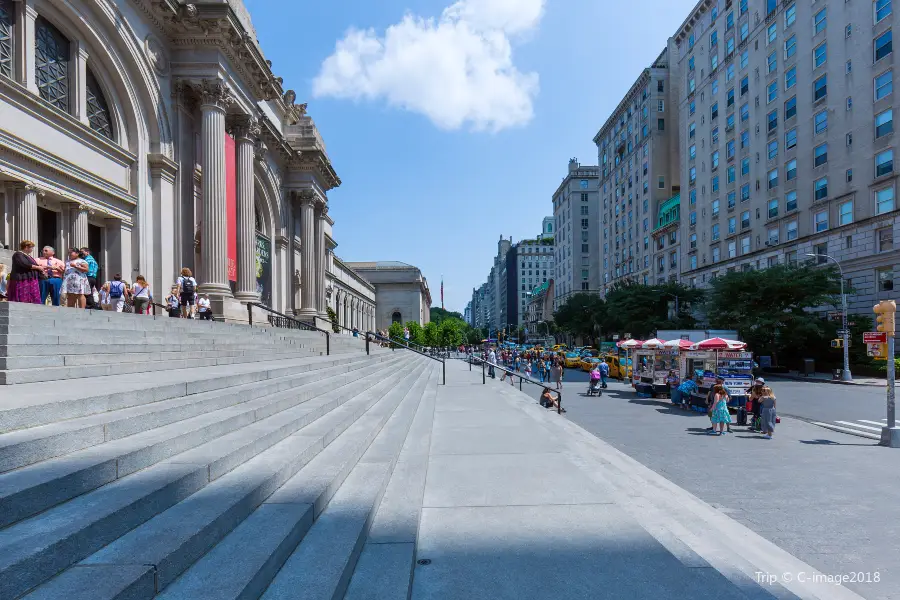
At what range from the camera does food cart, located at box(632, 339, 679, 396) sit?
2045 centimetres

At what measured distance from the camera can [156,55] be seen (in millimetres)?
18625

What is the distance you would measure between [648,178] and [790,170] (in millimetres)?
26034

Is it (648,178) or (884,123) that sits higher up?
(648,178)

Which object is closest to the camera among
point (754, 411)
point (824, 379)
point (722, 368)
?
point (754, 411)

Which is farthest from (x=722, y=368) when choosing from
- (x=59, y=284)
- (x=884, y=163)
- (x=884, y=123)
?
(x=884, y=123)

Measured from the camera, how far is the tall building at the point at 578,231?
92.1m

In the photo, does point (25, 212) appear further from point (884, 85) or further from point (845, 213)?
point (884, 85)

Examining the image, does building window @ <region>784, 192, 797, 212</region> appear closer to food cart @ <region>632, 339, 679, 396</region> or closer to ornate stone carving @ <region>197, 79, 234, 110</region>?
food cart @ <region>632, 339, 679, 396</region>

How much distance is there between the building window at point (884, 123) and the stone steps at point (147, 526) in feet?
143

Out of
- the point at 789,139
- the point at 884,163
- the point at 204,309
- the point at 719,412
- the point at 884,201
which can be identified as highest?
the point at 789,139

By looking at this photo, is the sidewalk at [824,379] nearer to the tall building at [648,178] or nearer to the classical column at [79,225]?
the tall building at [648,178]

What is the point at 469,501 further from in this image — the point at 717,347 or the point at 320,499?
the point at 717,347

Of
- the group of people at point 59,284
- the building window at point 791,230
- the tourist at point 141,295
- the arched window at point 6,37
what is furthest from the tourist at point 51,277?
the building window at point 791,230

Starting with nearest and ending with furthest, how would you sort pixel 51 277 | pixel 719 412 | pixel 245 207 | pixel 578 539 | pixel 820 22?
1. pixel 578 539
2. pixel 51 277
3. pixel 719 412
4. pixel 245 207
5. pixel 820 22
